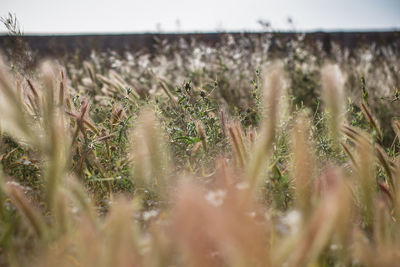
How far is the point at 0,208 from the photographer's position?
2.69 feet

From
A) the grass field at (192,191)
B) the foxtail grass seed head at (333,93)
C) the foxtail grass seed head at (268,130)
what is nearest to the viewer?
the grass field at (192,191)

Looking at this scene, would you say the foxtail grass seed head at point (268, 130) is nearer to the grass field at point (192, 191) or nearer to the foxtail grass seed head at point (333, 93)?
the grass field at point (192, 191)

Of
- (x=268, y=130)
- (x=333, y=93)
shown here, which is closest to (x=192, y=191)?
(x=268, y=130)

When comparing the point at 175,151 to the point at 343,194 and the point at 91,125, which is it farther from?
the point at 343,194

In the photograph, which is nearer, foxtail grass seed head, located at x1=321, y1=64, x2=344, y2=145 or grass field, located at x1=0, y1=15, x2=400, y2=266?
grass field, located at x1=0, y1=15, x2=400, y2=266

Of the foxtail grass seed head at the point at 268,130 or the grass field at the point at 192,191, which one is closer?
the grass field at the point at 192,191

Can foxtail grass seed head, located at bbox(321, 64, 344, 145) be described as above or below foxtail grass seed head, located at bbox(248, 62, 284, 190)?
above

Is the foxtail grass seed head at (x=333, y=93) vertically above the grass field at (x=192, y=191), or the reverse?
the foxtail grass seed head at (x=333, y=93)

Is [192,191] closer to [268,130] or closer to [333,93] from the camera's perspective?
[268,130]

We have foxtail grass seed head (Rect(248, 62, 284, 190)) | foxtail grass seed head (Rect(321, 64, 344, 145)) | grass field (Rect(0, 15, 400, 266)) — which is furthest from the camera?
foxtail grass seed head (Rect(321, 64, 344, 145))

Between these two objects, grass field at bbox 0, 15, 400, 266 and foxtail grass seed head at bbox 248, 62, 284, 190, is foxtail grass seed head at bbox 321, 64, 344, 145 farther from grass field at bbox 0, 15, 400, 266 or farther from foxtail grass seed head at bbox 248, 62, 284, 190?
foxtail grass seed head at bbox 248, 62, 284, 190

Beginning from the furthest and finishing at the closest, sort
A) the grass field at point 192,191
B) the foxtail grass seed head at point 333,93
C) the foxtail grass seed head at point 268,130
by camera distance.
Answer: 1. the foxtail grass seed head at point 333,93
2. the foxtail grass seed head at point 268,130
3. the grass field at point 192,191

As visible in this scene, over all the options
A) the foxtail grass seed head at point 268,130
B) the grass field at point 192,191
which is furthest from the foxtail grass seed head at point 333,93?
the foxtail grass seed head at point 268,130

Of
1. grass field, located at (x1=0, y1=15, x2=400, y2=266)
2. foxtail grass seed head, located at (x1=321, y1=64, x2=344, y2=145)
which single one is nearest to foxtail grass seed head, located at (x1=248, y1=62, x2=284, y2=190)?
grass field, located at (x1=0, y1=15, x2=400, y2=266)
